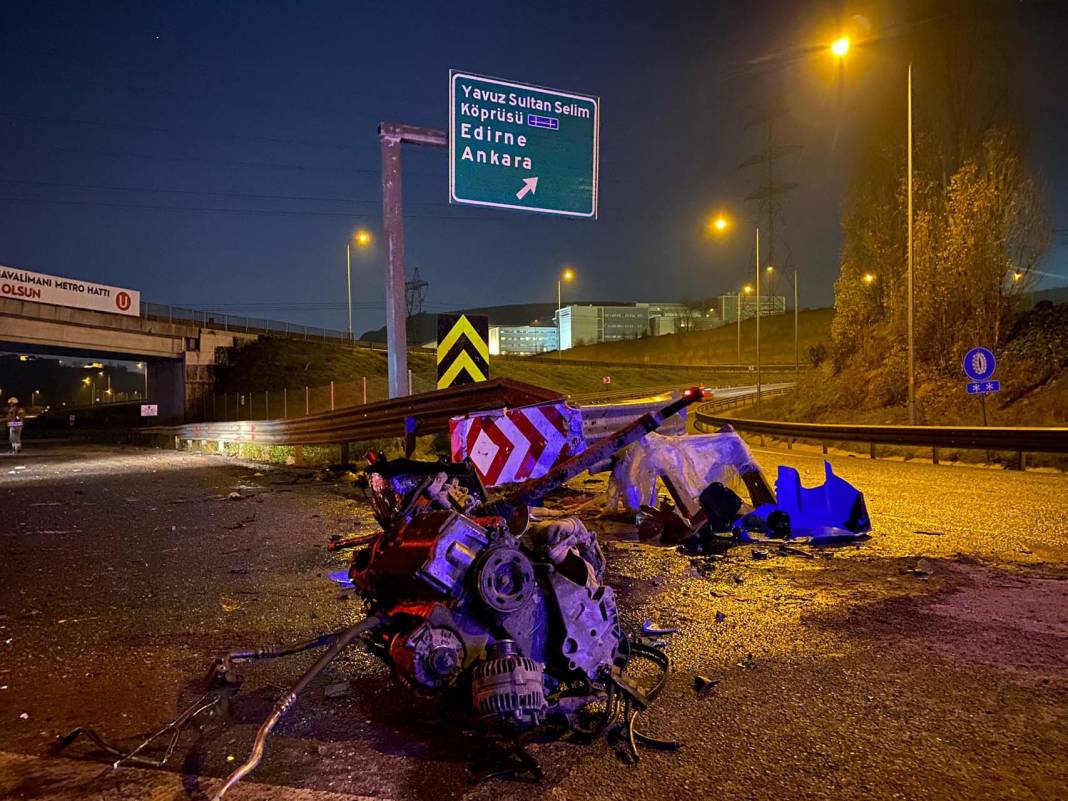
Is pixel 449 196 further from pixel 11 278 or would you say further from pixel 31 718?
pixel 11 278

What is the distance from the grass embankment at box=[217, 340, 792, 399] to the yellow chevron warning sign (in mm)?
26451

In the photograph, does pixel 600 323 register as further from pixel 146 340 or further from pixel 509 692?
pixel 509 692

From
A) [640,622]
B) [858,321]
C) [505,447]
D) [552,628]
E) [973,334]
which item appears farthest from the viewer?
[858,321]

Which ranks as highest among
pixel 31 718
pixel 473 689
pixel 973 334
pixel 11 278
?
pixel 11 278

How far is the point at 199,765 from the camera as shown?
2.77 metres

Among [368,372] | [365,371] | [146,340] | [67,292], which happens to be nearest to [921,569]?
[67,292]

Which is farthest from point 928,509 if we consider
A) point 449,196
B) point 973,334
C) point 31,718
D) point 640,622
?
point 973,334

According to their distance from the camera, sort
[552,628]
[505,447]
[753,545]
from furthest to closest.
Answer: [505,447]
[753,545]
[552,628]

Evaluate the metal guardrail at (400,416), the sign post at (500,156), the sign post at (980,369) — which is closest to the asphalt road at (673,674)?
the metal guardrail at (400,416)

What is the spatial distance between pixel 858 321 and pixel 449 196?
25.3 meters

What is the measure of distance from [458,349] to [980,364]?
11.0 metres

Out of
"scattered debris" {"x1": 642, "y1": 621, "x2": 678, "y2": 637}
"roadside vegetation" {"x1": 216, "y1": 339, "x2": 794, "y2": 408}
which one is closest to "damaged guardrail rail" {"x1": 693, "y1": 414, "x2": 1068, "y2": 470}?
"scattered debris" {"x1": 642, "y1": 621, "x2": 678, "y2": 637}

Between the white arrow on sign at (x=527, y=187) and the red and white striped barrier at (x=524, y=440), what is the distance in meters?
5.27

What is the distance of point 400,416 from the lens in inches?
433
